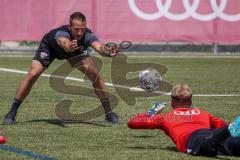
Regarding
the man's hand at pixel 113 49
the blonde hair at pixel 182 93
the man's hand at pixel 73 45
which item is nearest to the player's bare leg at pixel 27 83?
the man's hand at pixel 73 45

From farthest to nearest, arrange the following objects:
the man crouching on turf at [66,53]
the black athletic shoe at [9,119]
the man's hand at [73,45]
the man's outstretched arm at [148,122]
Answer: the black athletic shoe at [9,119] → the man crouching on turf at [66,53] → the man's hand at [73,45] → the man's outstretched arm at [148,122]

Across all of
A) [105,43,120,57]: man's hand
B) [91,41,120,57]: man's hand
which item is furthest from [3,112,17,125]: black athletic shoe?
[105,43,120,57]: man's hand

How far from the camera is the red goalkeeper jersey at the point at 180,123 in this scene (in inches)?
336

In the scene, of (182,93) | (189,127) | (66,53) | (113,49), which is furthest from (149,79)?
(189,127)

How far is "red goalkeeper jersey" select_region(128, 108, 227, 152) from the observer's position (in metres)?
8.54

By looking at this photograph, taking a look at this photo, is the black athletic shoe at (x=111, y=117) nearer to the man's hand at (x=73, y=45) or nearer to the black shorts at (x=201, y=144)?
the man's hand at (x=73, y=45)

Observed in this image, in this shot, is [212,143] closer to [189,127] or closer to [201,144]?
[201,144]

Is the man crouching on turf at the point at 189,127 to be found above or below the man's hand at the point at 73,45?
below

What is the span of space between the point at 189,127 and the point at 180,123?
0.44 ft

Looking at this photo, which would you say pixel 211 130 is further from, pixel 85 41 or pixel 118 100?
pixel 118 100

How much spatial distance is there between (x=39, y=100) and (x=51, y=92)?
155 centimetres

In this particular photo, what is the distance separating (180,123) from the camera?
28.3ft

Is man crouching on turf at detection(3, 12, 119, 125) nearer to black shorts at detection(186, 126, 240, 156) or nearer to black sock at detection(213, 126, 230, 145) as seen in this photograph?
black shorts at detection(186, 126, 240, 156)

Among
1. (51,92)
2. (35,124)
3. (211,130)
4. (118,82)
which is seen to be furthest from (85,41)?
(118,82)
